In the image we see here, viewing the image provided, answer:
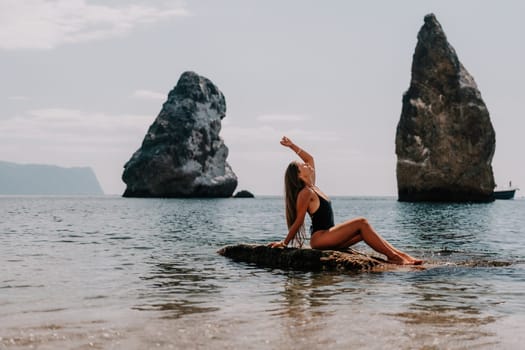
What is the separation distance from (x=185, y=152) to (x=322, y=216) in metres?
120

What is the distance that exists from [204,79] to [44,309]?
452 feet


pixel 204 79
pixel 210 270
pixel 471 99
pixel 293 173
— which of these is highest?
pixel 204 79

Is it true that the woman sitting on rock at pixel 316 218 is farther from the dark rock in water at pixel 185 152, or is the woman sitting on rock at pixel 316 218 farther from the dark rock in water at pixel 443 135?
the dark rock in water at pixel 185 152

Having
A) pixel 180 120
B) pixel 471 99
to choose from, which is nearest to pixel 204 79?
pixel 180 120

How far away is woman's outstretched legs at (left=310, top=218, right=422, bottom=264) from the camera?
1198cm

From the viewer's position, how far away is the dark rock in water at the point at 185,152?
A: 5084 inches

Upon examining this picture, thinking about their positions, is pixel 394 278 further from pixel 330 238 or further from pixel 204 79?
pixel 204 79

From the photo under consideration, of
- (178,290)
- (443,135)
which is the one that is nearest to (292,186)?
(178,290)

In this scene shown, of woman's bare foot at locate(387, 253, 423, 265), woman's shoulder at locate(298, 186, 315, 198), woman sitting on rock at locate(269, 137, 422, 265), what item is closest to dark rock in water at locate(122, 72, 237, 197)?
woman sitting on rock at locate(269, 137, 422, 265)

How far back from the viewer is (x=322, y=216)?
39.8 ft

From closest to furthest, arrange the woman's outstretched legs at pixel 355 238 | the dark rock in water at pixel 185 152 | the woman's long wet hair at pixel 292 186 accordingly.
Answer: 1. the woman's long wet hair at pixel 292 186
2. the woman's outstretched legs at pixel 355 238
3. the dark rock in water at pixel 185 152

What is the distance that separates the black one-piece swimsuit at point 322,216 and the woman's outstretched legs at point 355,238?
0.13 meters

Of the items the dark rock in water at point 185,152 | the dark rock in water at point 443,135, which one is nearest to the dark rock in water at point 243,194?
the dark rock in water at point 185,152

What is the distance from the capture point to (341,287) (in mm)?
10016
